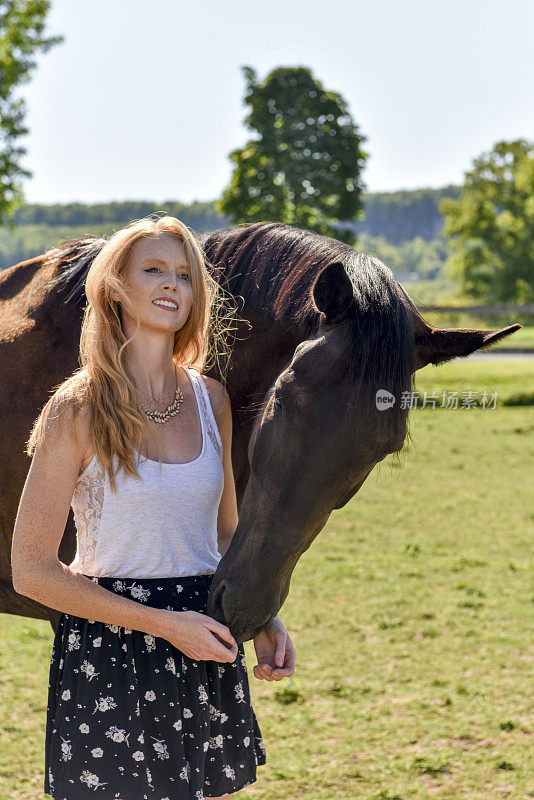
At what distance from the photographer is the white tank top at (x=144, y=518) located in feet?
5.49

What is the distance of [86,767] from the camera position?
1.63 meters

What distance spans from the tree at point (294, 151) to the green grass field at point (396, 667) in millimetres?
9577

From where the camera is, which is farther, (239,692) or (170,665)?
(239,692)

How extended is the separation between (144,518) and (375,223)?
425 ft

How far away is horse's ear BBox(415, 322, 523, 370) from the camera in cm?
181

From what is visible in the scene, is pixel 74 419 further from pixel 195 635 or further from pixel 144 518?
→ pixel 195 635

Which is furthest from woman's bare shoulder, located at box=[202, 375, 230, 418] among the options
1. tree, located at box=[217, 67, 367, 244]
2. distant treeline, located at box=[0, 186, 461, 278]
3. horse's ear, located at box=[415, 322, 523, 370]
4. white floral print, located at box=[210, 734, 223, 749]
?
distant treeline, located at box=[0, 186, 461, 278]

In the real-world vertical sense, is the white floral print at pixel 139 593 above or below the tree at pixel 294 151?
below

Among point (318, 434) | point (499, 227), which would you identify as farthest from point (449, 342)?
point (499, 227)

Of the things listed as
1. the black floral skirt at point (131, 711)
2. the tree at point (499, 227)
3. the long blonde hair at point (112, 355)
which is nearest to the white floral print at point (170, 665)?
the black floral skirt at point (131, 711)

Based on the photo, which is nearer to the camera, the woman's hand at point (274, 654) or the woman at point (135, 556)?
the woman at point (135, 556)

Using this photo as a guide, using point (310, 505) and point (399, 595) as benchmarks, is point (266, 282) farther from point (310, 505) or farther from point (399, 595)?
point (399, 595)

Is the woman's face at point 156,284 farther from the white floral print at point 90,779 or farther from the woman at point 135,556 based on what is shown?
the white floral print at point 90,779

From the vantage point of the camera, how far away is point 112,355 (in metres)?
1.67
